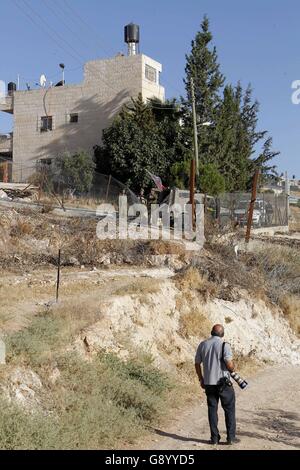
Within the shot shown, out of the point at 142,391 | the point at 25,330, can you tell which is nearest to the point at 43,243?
the point at 25,330

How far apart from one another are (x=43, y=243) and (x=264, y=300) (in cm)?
689

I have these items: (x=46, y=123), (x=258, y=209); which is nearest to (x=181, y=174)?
(x=258, y=209)

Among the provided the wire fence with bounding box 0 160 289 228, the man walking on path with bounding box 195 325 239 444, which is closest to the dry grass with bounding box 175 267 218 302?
the man walking on path with bounding box 195 325 239 444

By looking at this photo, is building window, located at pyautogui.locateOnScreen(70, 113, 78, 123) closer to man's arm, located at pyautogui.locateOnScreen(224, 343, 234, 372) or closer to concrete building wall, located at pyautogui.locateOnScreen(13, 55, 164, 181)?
concrete building wall, located at pyautogui.locateOnScreen(13, 55, 164, 181)

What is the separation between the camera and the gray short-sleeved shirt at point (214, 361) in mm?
8414

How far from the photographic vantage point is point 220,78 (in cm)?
3547

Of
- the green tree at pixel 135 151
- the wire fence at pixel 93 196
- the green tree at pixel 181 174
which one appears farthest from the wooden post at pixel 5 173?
the green tree at pixel 181 174

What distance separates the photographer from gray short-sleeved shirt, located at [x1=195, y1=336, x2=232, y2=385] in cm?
841

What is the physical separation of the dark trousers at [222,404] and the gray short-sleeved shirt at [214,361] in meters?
0.14

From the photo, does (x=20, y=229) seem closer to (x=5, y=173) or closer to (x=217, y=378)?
(x=217, y=378)

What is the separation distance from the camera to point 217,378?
8414 mm

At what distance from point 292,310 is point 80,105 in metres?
24.9

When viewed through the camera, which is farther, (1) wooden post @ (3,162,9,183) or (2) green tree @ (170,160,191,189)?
(1) wooden post @ (3,162,9,183)
